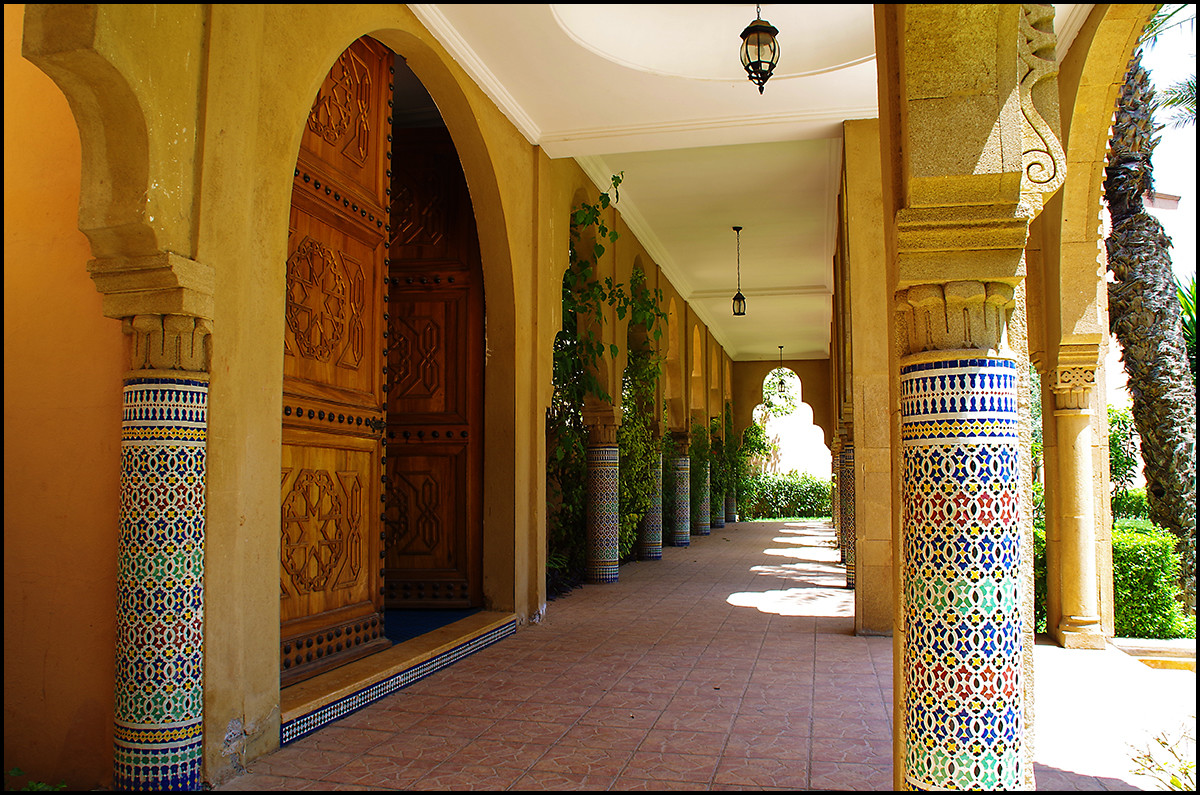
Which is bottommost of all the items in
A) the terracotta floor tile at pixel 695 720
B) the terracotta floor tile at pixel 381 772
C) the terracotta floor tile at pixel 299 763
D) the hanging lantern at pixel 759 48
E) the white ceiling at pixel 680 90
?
the terracotta floor tile at pixel 695 720

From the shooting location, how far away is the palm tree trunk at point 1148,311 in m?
7.59

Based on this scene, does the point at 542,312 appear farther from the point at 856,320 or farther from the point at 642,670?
the point at 642,670

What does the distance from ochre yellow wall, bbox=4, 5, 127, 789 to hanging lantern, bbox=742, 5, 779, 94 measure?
358cm

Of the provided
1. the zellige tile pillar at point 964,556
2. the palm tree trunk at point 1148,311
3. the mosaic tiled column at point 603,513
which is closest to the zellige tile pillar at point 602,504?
the mosaic tiled column at point 603,513

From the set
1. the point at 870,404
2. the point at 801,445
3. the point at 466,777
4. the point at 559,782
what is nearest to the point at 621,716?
the point at 559,782

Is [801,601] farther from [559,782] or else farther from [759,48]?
[559,782]

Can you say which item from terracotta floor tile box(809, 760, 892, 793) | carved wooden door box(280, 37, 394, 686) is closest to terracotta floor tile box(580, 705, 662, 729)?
terracotta floor tile box(809, 760, 892, 793)

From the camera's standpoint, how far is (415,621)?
664 cm

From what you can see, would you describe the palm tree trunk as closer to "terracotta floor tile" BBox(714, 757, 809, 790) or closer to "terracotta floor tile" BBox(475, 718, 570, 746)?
"terracotta floor tile" BBox(714, 757, 809, 790)

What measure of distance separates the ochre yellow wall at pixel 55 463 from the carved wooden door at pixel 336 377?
44.2 inches

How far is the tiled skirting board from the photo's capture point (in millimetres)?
4172

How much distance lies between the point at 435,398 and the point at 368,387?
68.9 inches

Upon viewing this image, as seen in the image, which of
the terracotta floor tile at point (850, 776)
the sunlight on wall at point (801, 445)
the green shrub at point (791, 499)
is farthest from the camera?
the sunlight on wall at point (801, 445)

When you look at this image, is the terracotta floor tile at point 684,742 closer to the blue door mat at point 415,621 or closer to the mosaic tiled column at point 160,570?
the mosaic tiled column at point 160,570
